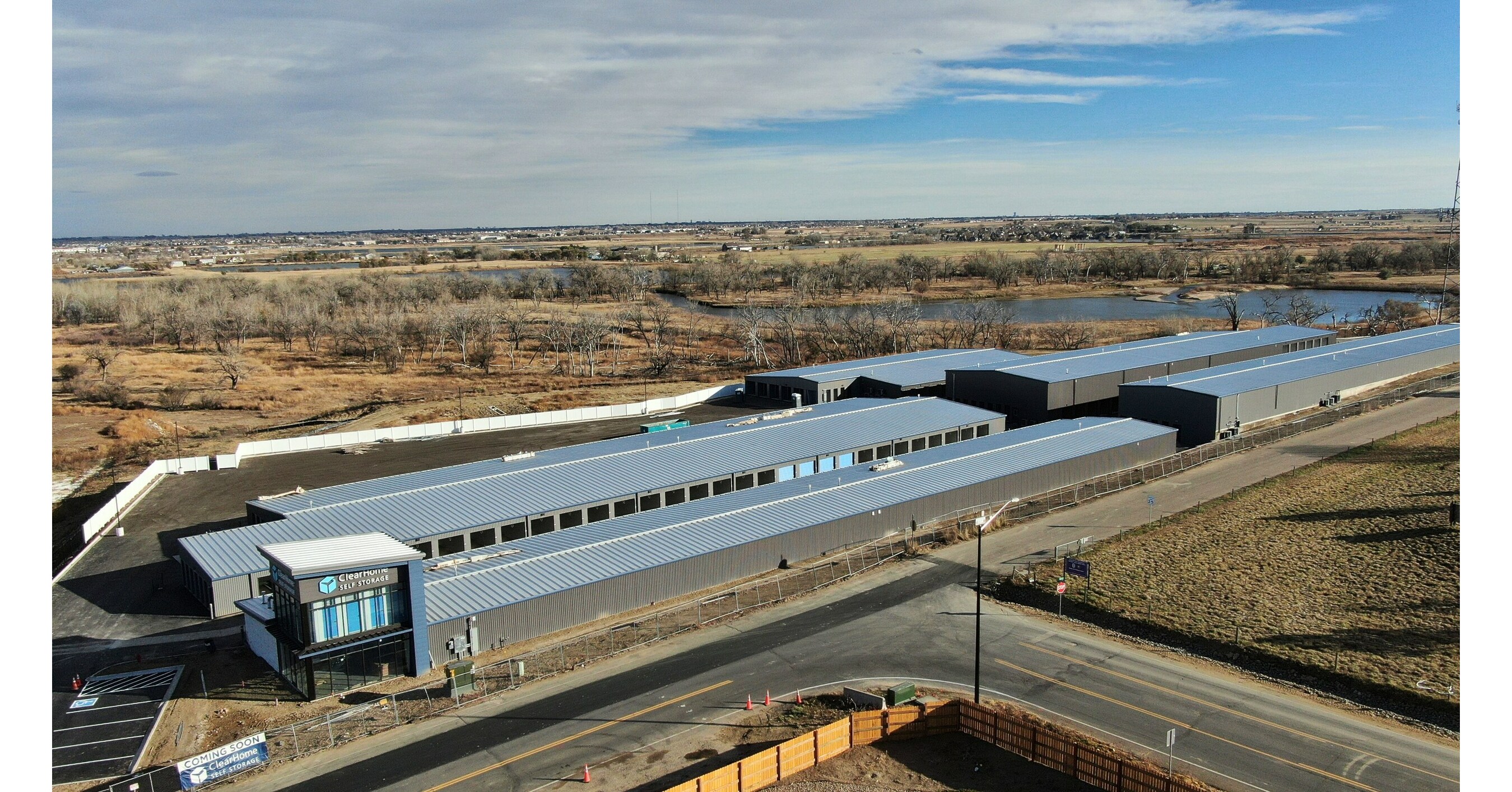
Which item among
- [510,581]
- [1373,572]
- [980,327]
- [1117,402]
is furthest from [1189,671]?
[980,327]

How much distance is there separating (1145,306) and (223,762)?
15122 cm

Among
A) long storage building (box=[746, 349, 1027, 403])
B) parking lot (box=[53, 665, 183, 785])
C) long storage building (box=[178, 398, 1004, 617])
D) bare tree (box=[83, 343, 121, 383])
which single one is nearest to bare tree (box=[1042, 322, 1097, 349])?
long storage building (box=[746, 349, 1027, 403])

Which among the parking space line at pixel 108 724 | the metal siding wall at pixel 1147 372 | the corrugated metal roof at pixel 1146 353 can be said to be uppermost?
the corrugated metal roof at pixel 1146 353

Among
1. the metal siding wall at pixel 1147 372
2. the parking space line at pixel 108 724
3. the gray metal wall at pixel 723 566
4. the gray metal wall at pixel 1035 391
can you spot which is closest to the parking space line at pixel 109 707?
the parking space line at pixel 108 724

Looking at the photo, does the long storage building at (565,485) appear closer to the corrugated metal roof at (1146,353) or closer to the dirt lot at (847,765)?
the corrugated metal roof at (1146,353)

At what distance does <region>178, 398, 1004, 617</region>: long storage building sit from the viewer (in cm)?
3956

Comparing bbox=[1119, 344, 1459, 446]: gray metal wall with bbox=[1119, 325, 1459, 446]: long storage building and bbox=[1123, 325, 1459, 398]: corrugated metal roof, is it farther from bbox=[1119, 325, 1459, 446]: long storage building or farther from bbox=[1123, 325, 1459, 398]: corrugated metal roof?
bbox=[1123, 325, 1459, 398]: corrugated metal roof

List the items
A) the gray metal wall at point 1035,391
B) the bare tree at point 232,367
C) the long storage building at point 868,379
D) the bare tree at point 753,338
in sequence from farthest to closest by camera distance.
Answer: the bare tree at point 753,338 → the bare tree at point 232,367 → the long storage building at point 868,379 → the gray metal wall at point 1035,391

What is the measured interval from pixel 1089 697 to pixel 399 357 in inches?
3618

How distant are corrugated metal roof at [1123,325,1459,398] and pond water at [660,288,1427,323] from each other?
39586mm

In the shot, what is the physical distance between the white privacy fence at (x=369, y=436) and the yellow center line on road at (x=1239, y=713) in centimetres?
4467

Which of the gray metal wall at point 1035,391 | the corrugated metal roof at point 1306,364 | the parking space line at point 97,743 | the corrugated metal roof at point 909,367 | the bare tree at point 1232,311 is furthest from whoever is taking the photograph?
the bare tree at point 1232,311

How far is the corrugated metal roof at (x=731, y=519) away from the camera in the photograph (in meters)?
34.8

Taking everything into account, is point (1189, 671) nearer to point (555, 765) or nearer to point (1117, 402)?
point (555, 765)
